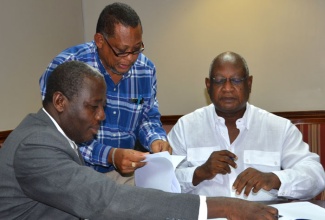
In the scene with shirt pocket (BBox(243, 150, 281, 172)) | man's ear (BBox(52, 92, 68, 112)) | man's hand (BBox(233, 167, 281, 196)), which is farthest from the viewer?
shirt pocket (BBox(243, 150, 281, 172))

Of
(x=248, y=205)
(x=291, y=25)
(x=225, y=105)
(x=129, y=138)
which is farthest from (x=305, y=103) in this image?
(x=248, y=205)

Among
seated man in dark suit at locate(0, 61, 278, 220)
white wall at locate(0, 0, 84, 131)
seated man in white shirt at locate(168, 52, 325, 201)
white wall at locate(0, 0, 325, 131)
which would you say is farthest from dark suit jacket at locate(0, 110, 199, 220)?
white wall at locate(0, 0, 325, 131)

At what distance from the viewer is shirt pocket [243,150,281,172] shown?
2.58 meters

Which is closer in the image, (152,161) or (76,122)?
(76,122)

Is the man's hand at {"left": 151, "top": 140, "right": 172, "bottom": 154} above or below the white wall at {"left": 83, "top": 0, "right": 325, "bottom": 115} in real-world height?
below

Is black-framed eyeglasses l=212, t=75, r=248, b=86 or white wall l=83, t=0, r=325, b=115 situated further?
white wall l=83, t=0, r=325, b=115

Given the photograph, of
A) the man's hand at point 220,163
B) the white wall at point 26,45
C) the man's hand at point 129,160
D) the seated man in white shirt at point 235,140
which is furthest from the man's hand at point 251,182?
the white wall at point 26,45

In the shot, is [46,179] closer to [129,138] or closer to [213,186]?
[129,138]

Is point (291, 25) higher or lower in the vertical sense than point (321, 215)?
higher

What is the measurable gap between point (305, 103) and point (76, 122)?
2.99 meters

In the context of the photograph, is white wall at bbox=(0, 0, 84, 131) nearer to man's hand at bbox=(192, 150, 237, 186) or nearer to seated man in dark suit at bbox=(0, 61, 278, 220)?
man's hand at bbox=(192, 150, 237, 186)

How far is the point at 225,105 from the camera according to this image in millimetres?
2666

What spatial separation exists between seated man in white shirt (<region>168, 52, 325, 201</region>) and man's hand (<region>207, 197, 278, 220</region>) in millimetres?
933

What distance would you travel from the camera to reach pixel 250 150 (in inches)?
104
